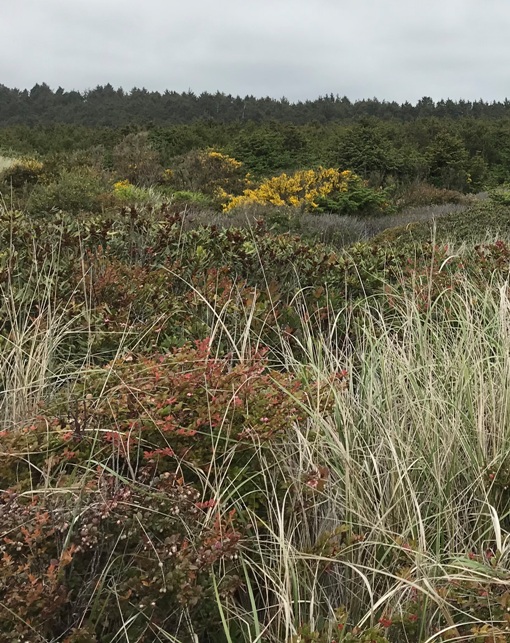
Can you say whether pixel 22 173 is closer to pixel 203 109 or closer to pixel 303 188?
pixel 303 188

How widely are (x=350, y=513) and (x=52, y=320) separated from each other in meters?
1.68

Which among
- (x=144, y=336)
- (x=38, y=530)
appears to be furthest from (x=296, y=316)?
(x=38, y=530)

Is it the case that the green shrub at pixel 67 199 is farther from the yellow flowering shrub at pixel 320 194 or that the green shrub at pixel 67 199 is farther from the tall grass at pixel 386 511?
the tall grass at pixel 386 511

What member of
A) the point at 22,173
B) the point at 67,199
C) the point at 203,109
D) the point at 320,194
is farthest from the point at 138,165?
the point at 203,109

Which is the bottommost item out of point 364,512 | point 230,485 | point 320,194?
point 364,512

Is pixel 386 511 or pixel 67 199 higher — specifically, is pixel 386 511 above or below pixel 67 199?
below

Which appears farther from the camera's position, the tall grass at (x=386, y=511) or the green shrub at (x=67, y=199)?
the green shrub at (x=67, y=199)

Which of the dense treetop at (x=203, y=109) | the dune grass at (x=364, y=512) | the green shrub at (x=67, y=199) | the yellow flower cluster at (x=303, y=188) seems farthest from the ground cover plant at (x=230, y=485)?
the dense treetop at (x=203, y=109)

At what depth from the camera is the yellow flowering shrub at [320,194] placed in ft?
43.9

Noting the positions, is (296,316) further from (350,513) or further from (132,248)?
(350,513)

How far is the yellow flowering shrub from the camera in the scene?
13.4 m

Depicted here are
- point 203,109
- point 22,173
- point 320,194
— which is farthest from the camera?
point 203,109

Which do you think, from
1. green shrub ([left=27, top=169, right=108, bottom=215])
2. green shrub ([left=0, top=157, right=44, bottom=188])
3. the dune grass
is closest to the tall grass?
the dune grass

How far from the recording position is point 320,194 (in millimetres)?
13648
